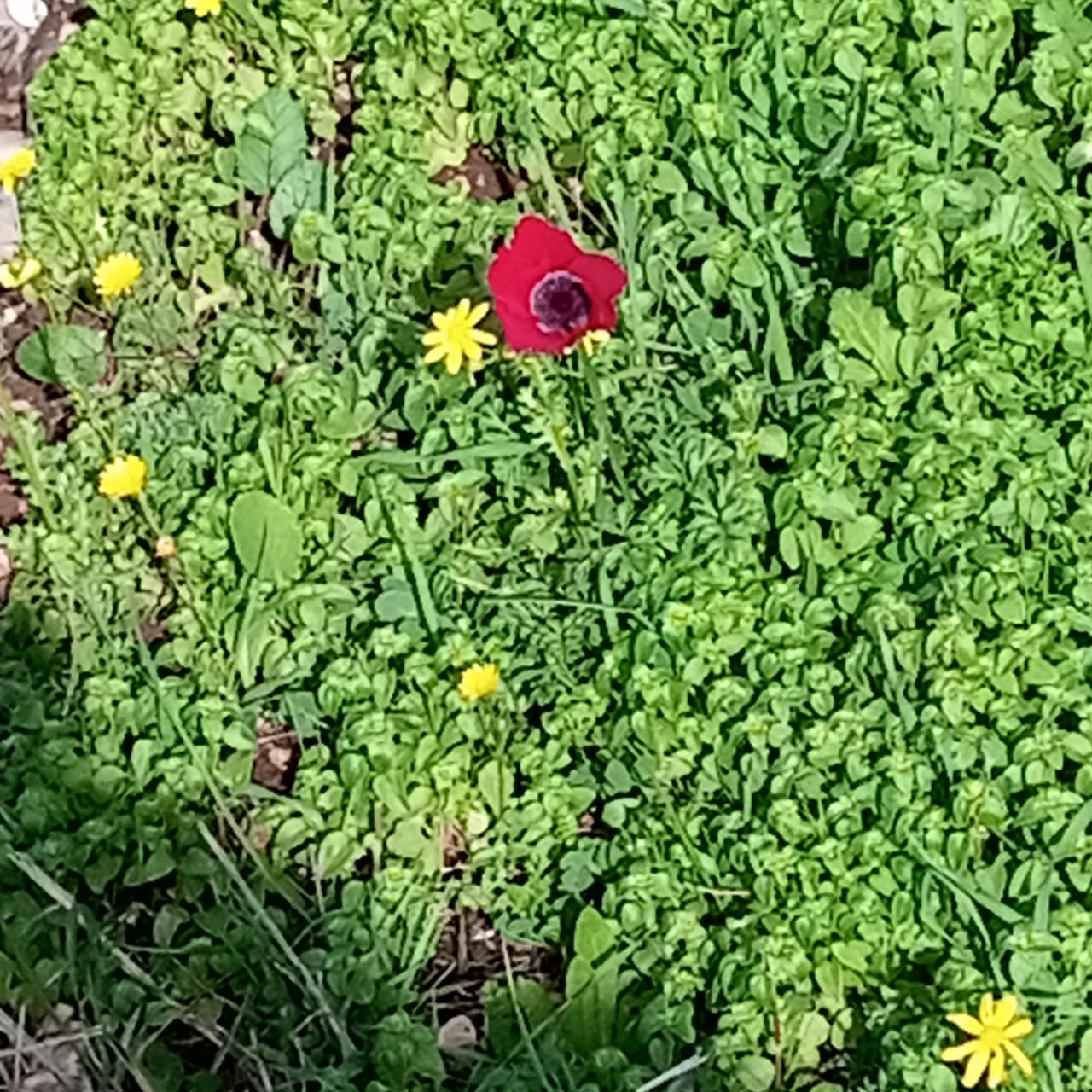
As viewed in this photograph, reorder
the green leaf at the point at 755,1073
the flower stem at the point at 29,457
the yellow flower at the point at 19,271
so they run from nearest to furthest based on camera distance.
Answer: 1. the green leaf at the point at 755,1073
2. the flower stem at the point at 29,457
3. the yellow flower at the point at 19,271

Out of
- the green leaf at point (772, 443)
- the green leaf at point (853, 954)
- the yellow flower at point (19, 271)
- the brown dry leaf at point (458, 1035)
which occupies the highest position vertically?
the yellow flower at point (19, 271)

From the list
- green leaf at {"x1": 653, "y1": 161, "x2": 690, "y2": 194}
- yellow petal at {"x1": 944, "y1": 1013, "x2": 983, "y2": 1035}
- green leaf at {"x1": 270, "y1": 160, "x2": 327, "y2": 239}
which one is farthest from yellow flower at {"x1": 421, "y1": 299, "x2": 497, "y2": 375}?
yellow petal at {"x1": 944, "y1": 1013, "x2": 983, "y2": 1035}

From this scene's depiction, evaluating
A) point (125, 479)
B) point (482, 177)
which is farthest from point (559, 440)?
point (482, 177)

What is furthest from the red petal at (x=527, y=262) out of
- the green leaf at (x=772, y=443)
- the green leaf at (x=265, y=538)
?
the green leaf at (x=265, y=538)

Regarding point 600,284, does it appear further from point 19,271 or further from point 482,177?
point 19,271

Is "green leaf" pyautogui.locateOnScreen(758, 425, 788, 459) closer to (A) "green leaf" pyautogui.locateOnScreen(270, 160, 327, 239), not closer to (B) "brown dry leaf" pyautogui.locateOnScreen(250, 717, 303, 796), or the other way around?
(B) "brown dry leaf" pyautogui.locateOnScreen(250, 717, 303, 796)

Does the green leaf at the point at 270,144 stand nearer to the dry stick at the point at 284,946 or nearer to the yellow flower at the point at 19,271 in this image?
the yellow flower at the point at 19,271
